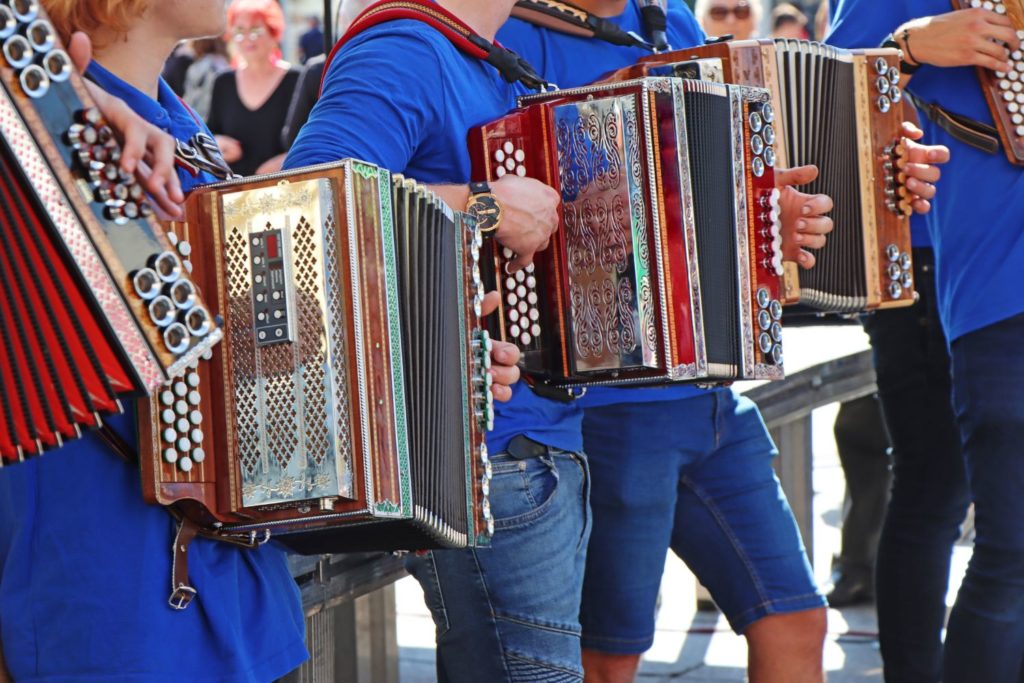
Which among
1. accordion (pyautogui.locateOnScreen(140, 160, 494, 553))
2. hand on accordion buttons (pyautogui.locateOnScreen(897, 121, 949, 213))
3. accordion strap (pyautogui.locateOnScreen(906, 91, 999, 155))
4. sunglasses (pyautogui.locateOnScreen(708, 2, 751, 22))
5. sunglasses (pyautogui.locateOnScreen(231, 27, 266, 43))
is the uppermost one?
sunglasses (pyautogui.locateOnScreen(231, 27, 266, 43))

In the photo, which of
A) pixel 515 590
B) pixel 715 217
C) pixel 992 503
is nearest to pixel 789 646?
pixel 992 503

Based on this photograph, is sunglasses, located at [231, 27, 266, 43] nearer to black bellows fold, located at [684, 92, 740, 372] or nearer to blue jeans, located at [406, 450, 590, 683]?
black bellows fold, located at [684, 92, 740, 372]

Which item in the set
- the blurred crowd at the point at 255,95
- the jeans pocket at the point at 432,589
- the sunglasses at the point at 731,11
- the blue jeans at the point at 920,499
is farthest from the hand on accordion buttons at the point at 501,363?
the blurred crowd at the point at 255,95

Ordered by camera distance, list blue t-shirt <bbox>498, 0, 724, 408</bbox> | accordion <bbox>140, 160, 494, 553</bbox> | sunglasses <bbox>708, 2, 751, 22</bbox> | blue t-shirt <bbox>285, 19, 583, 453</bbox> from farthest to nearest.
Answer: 1. sunglasses <bbox>708, 2, 751, 22</bbox>
2. blue t-shirt <bbox>498, 0, 724, 408</bbox>
3. blue t-shirt <bbox>285, 19, 583, 453</bbox>
4. accordion <bbox>140, 160, 494, 553</bbox>

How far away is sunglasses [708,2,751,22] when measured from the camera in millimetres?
5172

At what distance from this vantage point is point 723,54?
9.43ft

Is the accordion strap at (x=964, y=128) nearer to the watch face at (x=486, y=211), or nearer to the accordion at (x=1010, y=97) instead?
the accordion at (x=1010, y=97)

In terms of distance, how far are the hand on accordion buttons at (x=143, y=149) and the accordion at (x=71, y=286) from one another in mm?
20

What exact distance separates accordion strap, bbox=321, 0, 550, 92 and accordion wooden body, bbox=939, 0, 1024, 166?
1.17 m

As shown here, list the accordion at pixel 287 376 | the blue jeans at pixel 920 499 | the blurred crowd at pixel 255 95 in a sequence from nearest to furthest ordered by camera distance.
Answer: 1. the accordion at pixel 287 376
2. the blue jeans at pixel 920 499
3. the blurred crowd at pixel 255 95

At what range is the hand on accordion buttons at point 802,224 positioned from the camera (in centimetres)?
288

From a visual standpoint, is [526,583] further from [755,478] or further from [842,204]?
[842,204]

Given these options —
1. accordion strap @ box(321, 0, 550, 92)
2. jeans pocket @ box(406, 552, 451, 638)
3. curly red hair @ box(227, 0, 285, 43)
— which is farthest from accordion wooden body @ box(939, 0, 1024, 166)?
curly red hair @ box(227, 0, 285, 43)

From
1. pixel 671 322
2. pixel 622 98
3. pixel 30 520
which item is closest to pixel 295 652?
pixel 30 520
